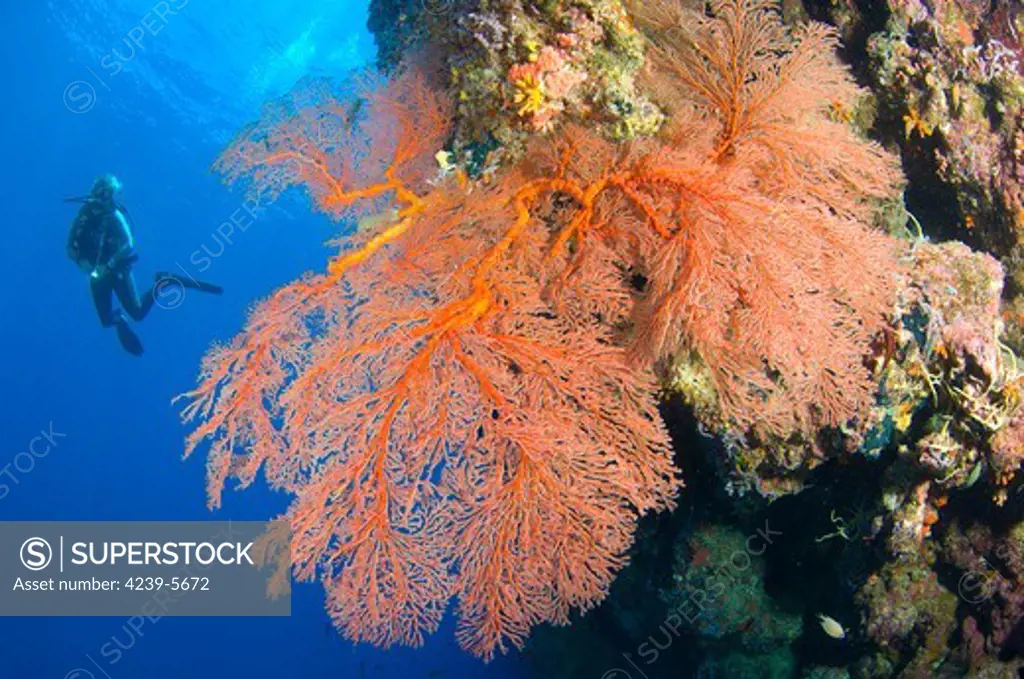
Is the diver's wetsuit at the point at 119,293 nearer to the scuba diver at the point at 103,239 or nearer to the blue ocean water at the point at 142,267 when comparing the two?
the scuba diver at the point at 103,239

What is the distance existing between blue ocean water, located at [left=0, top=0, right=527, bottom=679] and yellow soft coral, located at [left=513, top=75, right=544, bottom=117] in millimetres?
18372

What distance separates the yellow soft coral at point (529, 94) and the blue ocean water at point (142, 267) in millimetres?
18372

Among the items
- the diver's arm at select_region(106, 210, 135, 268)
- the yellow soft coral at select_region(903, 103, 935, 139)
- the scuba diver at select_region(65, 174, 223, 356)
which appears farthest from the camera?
the diver's arm at select_region(106, 210, 135, 268)

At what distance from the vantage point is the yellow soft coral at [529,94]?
3471mm

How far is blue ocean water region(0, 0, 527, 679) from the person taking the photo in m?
32.1

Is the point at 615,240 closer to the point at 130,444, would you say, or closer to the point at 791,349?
the point at 791,349

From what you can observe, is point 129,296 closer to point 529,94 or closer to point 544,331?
point 529,94

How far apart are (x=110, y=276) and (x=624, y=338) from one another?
522 inches

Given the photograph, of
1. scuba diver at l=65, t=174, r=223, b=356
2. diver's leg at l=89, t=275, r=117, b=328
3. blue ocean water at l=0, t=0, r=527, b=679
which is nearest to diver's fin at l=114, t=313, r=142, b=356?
diver's leg at l=89, t=275, r=117, b=328

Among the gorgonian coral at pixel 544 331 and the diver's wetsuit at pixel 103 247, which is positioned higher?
the gorgonian coral at pixel 544 331

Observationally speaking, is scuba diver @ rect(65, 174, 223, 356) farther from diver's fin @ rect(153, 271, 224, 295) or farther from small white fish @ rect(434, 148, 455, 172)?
small white fish @ rect(434, 148, 455, 172)

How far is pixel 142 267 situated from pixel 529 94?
63.4 m

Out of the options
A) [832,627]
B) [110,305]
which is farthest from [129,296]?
[832,627]

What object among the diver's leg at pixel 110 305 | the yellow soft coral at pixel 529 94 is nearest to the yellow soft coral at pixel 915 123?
the yellow soft coral at pixel 529 94
